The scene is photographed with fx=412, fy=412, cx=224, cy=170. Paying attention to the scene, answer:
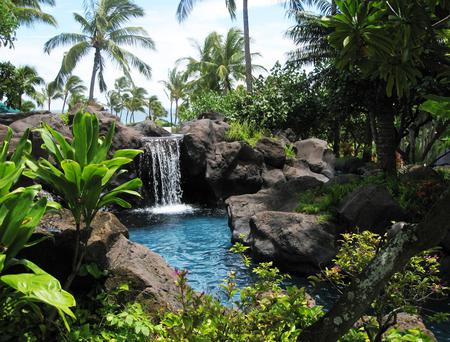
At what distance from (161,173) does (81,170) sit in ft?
47.3

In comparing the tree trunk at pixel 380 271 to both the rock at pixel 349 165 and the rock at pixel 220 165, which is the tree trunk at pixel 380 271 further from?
the rock at pixel 349 165

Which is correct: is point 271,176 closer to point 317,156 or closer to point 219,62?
point 317,156

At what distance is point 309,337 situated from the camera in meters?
2.34

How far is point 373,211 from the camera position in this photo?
8.39 m

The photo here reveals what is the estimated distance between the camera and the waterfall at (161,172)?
1759 centimetres

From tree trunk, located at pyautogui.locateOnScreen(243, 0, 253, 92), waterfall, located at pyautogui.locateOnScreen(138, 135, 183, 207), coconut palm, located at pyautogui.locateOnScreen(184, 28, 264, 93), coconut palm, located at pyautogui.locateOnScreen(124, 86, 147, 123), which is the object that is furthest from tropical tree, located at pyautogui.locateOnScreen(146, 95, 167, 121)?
waterfall, located at pyautogui.locateOnScreen(138, 135, 183, 207)

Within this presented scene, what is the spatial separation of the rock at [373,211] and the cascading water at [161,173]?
9.92 metres

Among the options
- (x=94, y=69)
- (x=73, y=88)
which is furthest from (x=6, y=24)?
(x=73, y=88)

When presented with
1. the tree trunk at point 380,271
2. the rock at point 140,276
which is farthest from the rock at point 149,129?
the tree trunk at point 380,271

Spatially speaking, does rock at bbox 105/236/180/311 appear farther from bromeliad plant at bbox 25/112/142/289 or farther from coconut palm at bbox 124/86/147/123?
coconut palm at bbox 124/86/147/123

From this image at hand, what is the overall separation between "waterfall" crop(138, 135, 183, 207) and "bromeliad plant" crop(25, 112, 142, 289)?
13916 millimetres

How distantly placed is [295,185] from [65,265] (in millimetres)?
8547

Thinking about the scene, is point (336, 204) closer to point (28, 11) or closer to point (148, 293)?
point (148, 293)

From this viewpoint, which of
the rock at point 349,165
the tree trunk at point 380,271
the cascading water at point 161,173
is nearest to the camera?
the tree trunk at point 380,271
